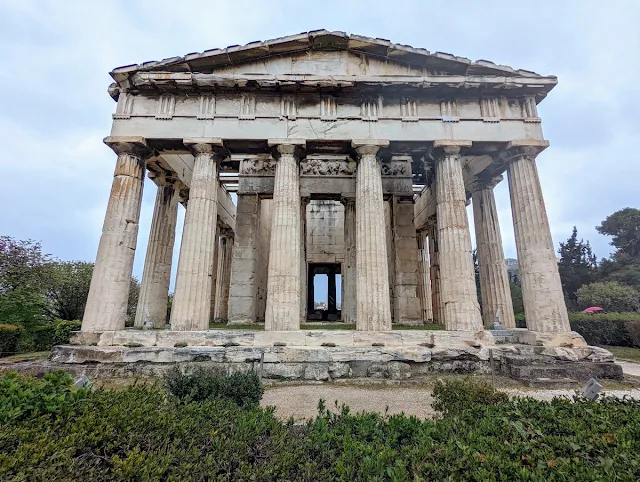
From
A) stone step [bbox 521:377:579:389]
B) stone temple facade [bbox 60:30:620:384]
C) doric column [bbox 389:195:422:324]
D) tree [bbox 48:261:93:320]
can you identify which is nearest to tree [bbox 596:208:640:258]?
doric column [bbox 389:195:422:324]

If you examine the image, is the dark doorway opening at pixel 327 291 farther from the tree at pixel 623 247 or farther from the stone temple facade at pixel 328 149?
the tree at pixel 623 247

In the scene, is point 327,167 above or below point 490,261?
above

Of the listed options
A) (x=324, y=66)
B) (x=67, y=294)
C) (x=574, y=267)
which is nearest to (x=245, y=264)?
(x=324, y=66)

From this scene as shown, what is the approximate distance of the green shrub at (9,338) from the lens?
14.4 m

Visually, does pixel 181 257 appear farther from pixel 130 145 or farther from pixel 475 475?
pixel 475 475

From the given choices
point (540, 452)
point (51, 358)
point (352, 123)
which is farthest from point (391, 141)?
point (51, 358)

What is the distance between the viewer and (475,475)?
2.81m

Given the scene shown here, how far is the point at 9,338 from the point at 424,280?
2036 centimetres

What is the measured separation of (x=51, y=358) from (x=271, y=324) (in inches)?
252

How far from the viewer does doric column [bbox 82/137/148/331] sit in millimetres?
10461

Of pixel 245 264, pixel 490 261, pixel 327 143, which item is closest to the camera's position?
pixel 327 143

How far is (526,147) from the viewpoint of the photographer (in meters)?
11.8

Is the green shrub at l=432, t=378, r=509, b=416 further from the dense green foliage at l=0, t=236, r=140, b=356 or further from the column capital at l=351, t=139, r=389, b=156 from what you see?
the dense green foliage at l=0, t=236, r=140, b=356

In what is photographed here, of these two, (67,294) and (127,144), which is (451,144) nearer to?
(127,144)
